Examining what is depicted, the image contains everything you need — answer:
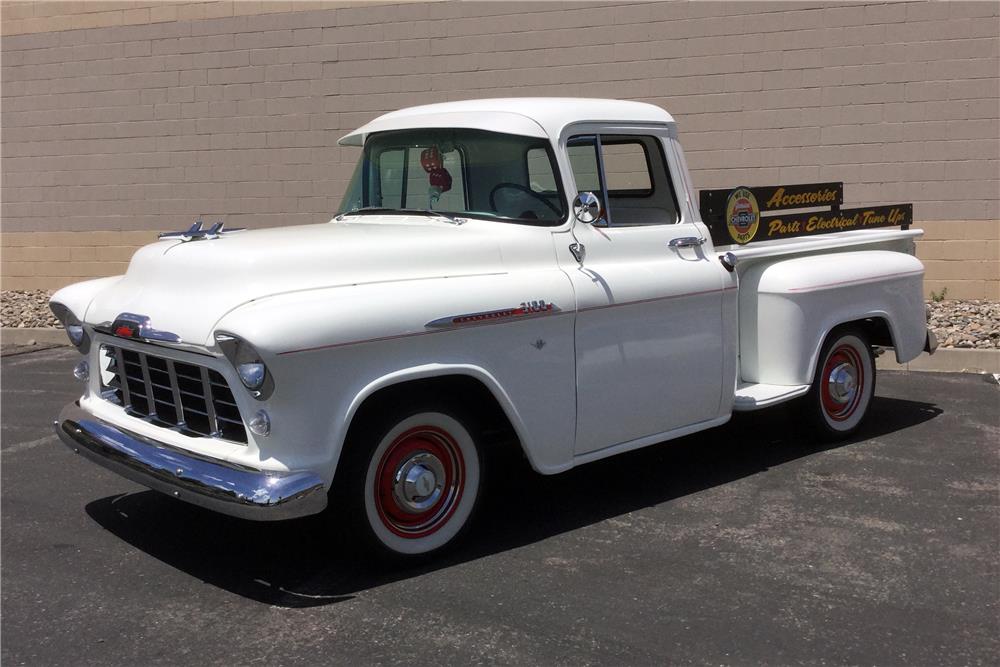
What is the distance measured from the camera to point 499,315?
4.37 meters

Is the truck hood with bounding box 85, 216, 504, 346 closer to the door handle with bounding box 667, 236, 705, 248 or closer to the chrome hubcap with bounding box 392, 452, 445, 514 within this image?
the chrome hubcap with bounding box 392, 452, 445, 514

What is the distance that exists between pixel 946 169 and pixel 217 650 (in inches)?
331

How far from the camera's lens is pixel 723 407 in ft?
17.8

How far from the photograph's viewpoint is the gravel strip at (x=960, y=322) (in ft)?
28.3

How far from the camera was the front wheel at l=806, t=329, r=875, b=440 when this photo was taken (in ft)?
19.9

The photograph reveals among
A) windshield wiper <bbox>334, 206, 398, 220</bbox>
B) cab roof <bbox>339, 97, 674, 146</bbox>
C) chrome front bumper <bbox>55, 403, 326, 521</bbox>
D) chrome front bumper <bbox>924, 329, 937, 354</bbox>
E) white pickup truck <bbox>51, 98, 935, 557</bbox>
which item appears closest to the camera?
chrome front bumper <bbox>55, 403, 326, 521</bbox>

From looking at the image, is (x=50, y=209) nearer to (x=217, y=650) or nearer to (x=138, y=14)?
(x=138, y=14)

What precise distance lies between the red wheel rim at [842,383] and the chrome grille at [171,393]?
3569 mm

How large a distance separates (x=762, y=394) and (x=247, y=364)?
3.01m

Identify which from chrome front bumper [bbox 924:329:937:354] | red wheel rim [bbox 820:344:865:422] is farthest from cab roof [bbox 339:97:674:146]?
chrome front bumper [bbox 924:329:937:354]

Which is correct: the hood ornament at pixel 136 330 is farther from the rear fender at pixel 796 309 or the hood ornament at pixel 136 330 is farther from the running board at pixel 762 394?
the rear fender at pixel 796 309

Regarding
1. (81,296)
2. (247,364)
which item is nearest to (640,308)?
(247,364)

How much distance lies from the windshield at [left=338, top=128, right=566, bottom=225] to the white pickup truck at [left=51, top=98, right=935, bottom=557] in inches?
0.4

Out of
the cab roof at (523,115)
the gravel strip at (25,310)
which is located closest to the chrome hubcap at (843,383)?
the cab roof at (523,115)
